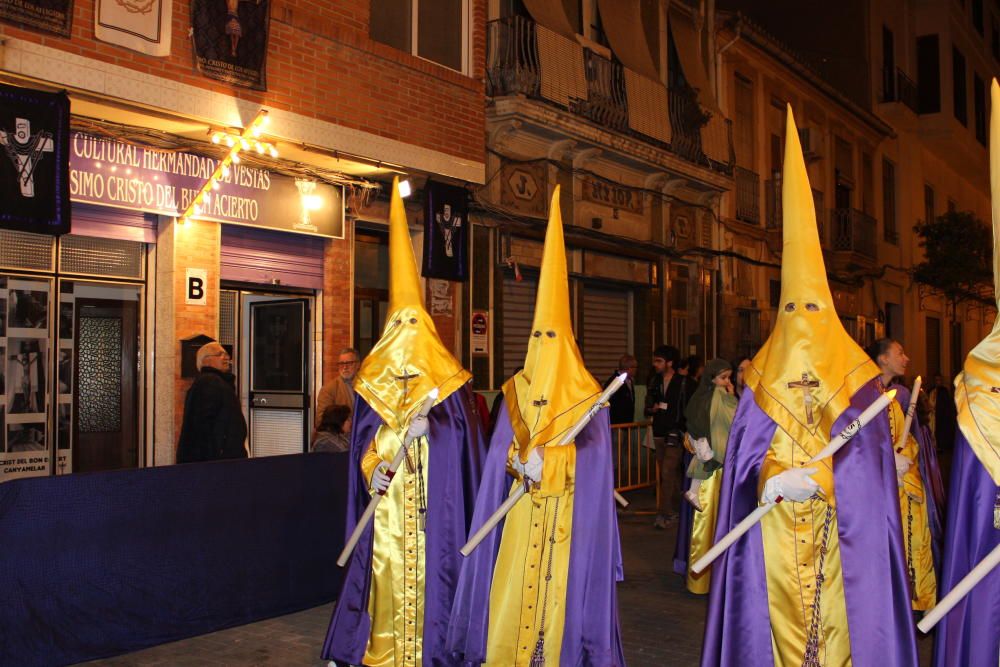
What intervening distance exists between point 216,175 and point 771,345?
20.1ft

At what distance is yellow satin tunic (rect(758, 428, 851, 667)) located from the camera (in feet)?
14.7

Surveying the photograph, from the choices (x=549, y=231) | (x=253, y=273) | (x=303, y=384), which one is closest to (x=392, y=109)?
(x=253, y=273)

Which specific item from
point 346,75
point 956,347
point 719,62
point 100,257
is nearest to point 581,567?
point 100,257

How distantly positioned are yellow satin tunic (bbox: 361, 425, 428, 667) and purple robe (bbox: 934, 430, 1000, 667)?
8.69ft

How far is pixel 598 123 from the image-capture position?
14273 mm

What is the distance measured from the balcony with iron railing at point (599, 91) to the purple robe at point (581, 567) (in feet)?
27.1

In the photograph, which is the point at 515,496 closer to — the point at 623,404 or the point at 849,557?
the point at 849,557

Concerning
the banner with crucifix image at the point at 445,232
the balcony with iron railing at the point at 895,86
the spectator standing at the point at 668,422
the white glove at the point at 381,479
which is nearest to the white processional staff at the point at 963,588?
A: the white glove at the point at 381,479

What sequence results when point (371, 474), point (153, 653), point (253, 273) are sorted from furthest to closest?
point (253, 273) → point (153, 653) → point (371, 474)

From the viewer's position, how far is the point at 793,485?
437 cm

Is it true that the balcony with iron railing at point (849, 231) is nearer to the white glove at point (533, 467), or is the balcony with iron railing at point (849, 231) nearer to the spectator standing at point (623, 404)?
the spectator standing at point (623, 404)

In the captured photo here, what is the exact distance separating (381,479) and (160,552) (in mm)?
1759

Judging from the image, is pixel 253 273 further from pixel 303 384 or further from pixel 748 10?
pixel 748 10

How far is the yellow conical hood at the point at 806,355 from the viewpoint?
4547 millimetres
